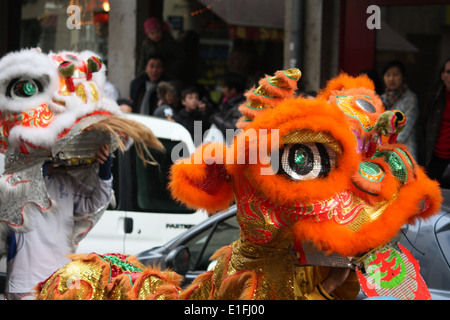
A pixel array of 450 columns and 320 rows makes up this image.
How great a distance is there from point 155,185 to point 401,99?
8.35 feet

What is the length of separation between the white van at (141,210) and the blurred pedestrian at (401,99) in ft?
6.94

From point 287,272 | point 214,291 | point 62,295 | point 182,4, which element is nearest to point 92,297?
point 62,295

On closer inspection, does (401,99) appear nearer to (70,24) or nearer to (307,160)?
(307,160)

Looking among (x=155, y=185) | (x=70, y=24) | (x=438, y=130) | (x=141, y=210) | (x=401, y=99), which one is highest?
(x=70, y=24)

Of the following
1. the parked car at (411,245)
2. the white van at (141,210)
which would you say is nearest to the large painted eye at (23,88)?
the parked car at (411,245)

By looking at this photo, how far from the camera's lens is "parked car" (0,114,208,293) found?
638 centimetres

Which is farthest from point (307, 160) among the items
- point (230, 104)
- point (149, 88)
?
point (149, 88)

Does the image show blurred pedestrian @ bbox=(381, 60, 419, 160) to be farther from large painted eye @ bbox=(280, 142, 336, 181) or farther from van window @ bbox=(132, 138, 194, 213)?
large painted eye @ bbox=(280, 142, 336, 181)

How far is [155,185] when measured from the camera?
6.63 meters

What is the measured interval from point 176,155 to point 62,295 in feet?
2.95

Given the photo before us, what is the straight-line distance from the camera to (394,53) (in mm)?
9383

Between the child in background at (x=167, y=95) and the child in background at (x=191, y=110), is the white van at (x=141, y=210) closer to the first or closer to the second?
the child in background at (x=191, y=110)

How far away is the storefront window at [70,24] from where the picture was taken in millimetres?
11072

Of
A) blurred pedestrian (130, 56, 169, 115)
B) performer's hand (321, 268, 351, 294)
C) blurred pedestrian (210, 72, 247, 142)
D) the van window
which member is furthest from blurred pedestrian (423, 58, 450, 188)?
performer's hand (321, 268, 351, 294)
